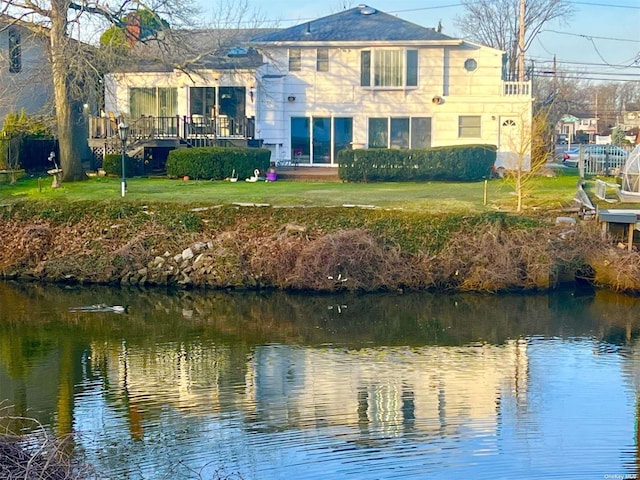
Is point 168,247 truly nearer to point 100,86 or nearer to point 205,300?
point 205,300

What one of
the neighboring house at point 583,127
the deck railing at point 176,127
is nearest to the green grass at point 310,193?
the deck railing at point 176,127

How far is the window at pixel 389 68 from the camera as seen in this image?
112ft

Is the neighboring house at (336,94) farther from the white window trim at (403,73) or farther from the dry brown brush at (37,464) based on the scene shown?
the dry brown brush at (37,464)

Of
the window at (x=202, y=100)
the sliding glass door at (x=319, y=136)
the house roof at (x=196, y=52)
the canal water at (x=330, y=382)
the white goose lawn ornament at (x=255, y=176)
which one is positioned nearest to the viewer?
the canal water at (x=330, y=382)

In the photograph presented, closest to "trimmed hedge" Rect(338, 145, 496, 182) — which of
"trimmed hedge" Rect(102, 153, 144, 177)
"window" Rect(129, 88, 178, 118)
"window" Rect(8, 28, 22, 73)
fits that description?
"trimmed hedge" Rect(102, 153, 144, 177)

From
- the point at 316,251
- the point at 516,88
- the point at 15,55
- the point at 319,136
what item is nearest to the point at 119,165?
the point at 15,55

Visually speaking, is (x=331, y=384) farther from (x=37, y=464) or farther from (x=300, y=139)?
(x=300, y=139)

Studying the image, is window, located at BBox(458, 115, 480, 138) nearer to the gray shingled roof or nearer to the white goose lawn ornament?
the gray shingled roof

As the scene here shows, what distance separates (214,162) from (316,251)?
10081mm

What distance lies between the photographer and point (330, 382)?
13.7 meters

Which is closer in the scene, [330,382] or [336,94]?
[330,382]

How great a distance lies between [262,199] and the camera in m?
24.4

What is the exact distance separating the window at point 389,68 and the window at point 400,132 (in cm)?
130

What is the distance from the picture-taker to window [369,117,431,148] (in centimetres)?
3444
